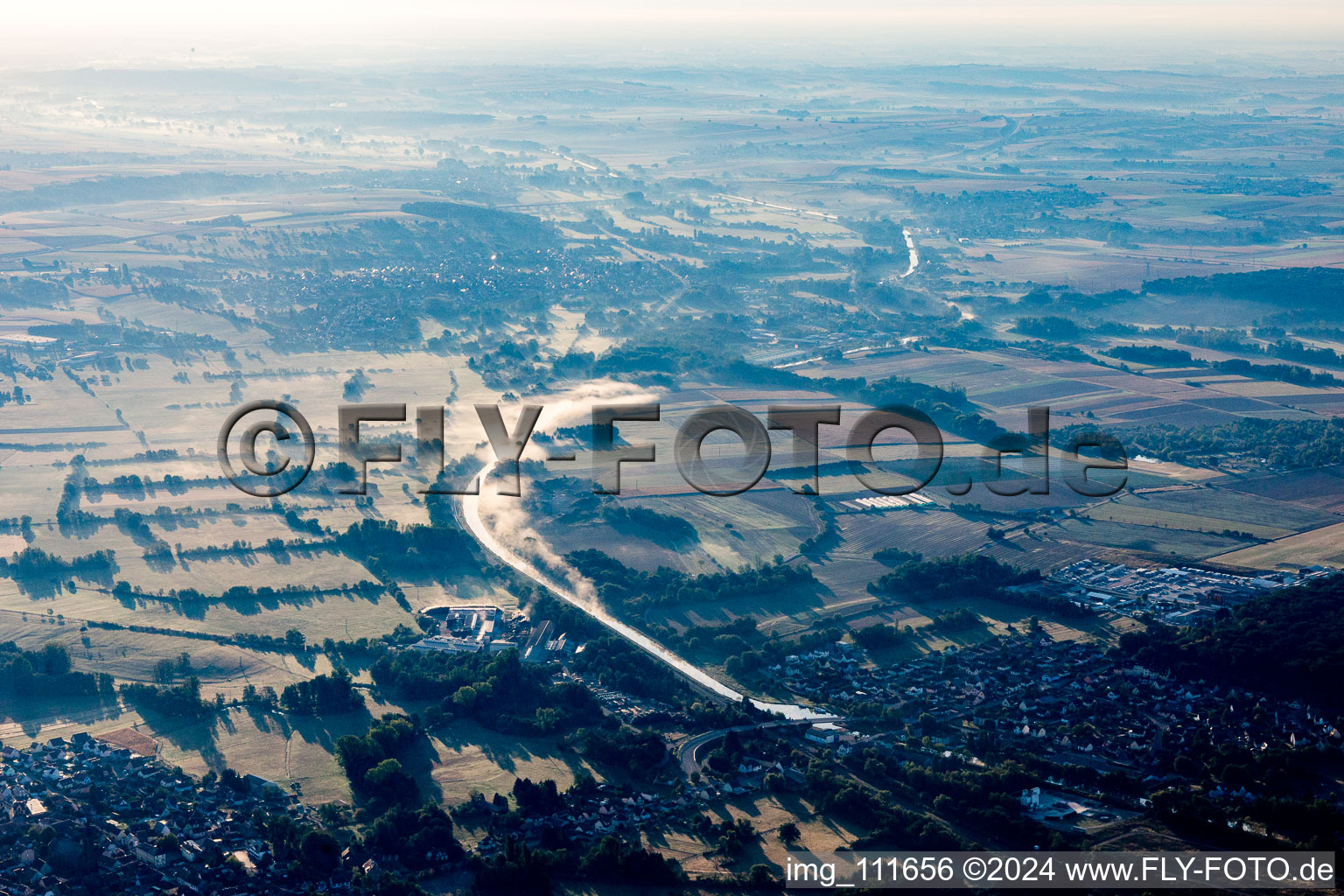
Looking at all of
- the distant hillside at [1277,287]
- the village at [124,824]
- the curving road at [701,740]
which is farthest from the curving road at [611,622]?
the distant hillside at [1277,287]

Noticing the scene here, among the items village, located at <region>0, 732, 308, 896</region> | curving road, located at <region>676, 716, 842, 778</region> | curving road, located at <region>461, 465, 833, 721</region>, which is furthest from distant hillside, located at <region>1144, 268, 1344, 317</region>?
village, located at <region>0, 732, 308, 896</region>

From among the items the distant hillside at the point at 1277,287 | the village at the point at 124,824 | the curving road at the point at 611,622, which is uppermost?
the distant hillside at the point at 1277,287

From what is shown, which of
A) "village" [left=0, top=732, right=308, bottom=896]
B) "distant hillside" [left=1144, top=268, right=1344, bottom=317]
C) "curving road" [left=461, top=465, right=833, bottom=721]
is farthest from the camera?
"distant hillside" [left=1144, top=268, right=1344, bottom=317]

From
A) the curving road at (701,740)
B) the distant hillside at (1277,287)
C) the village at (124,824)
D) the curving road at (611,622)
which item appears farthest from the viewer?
the distant hillside at (1277,287)

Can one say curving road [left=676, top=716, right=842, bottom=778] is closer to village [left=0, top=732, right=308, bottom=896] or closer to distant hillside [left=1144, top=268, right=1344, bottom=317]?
village [left=0, top=732, right=308, bottom=896]

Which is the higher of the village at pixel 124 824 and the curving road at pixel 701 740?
the curving road at pixel 701 740

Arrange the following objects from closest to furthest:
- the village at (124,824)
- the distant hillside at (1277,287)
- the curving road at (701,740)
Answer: the village at (124,824) < the curving road at (701,740) < the distant hillside at (1277,287)

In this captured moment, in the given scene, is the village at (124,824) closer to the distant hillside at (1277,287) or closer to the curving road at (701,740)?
the curving road at (701,740)

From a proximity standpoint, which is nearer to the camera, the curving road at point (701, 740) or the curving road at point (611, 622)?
the curving road at point (701, 740)

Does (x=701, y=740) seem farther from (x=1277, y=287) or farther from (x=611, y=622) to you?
(x=1277, y=287)
